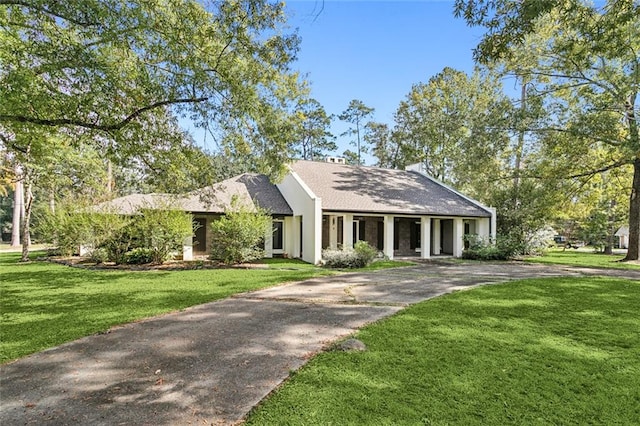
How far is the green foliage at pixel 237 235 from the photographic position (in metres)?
16.7

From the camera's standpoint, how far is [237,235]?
16.8 meters

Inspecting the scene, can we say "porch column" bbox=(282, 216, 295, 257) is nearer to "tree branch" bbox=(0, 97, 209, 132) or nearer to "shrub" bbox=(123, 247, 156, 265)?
"shrub" bbox=(123, 247, 156, 265)

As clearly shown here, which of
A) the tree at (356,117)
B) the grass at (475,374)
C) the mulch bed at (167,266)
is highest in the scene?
the tree at (356,117)

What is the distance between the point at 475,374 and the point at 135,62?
986 cm

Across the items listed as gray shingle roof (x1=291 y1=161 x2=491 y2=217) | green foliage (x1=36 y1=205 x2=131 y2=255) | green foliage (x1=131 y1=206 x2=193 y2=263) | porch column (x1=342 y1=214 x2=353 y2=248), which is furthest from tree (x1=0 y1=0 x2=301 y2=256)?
gray shingle roof (x1=291 y1=161 x2=491 y2=217)

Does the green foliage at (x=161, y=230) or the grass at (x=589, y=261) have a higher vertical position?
the green foliage at (x=161, y=230)

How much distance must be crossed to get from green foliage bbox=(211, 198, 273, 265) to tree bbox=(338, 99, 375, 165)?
2804cm

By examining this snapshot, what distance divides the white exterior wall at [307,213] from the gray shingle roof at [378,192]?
0.70 metres

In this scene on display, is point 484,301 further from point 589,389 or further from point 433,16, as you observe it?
point 433,16

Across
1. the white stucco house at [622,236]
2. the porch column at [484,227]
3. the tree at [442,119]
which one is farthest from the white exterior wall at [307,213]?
the white stucco house at [622,236]

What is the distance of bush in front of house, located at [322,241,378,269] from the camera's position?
1602 centimetres

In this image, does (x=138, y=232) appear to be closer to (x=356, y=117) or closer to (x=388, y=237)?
(x=388, y=237)

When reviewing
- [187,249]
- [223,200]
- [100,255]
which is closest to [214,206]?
[223,200]

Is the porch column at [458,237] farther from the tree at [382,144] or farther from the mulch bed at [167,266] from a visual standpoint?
the tree at [382,144]
